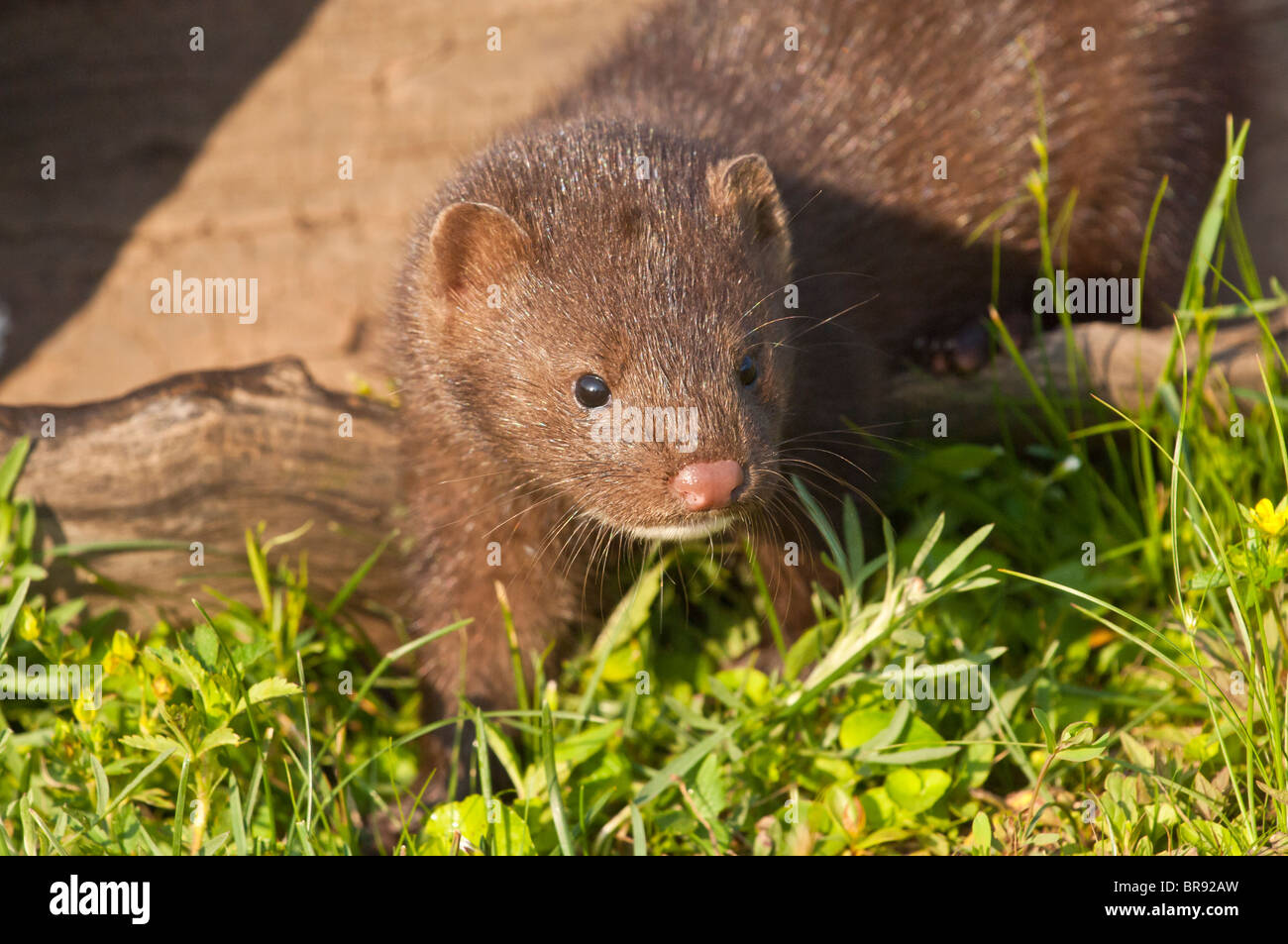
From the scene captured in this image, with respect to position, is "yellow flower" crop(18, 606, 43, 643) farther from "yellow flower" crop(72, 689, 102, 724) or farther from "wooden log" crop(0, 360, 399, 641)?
"wooden log" crop(0, 360, 399, 641)

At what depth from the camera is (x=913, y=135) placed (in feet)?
15.6

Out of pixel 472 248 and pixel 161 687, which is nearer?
pixel 161 687

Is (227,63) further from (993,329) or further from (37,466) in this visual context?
(993,329)

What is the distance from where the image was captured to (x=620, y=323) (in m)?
3.18

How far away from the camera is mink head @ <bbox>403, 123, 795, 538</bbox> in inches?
123

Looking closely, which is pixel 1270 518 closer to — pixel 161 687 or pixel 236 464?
pixel 161 687

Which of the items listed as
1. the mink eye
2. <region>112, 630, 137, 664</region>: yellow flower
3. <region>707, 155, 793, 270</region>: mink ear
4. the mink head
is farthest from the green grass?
<region>707, 155, 793, 270</region>: mink ear

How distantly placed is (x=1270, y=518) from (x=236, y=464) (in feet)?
11.3

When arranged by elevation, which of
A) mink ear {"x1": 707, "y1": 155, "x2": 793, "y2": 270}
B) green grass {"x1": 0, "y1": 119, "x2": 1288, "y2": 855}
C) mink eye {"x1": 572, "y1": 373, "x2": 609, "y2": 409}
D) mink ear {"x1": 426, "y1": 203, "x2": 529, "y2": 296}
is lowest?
green grass {"x1": 0, "y1": 119, "x2": 1288, "y2": 855}

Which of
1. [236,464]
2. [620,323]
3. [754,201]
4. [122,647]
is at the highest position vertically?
[754,201]

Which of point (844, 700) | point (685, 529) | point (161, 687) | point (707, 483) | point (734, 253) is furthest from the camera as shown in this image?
point (844, 700)

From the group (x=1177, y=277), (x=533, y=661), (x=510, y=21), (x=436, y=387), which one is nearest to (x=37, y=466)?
(x=436, y=387)

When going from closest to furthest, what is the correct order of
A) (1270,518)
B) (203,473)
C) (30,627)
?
(1270,518) < (30,627) < (203,473)

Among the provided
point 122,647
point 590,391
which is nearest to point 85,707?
point 122,647
